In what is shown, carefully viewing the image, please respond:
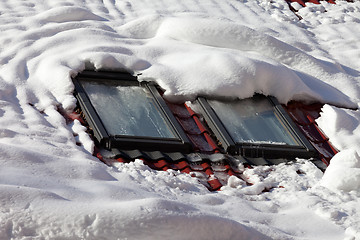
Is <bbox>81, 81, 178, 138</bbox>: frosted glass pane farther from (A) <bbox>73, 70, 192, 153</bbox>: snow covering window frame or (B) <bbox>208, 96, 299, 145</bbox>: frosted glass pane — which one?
(B) <bbox>208, 96, 299, 145</bbox>: frosted glass pane

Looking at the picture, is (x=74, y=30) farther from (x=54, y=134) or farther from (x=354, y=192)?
(x=354, y=192)

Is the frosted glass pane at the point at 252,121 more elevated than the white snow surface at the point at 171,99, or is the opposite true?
the white snow surface at the point at 171,99

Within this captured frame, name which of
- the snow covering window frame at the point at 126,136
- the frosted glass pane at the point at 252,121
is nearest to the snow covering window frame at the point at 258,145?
the frosted glass pane at the point at 252,121

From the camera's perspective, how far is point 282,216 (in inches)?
167

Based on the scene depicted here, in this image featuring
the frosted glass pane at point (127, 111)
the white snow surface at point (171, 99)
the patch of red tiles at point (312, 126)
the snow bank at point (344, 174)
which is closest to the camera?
the white snow surface at point (171, 99)

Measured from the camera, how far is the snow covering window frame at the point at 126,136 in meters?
4.80

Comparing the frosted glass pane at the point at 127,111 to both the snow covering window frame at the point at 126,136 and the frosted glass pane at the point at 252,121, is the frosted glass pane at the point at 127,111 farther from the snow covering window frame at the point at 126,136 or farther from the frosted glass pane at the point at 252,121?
the frosted glass pane at the point at 252,121

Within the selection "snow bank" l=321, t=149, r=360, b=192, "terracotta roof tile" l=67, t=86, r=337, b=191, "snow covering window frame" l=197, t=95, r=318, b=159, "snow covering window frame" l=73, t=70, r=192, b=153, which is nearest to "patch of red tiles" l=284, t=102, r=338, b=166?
"terracotta roof tile" l=67, t=86, r=337, b=191

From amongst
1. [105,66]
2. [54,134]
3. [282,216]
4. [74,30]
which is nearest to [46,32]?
[74,30]

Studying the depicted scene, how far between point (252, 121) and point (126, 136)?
0.97m

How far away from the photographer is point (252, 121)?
17.8ft

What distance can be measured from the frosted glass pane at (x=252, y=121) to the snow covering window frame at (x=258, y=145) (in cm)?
4

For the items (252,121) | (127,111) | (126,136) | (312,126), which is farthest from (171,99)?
(312,126)

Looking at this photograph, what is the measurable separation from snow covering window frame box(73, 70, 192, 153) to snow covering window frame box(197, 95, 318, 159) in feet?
0.83
